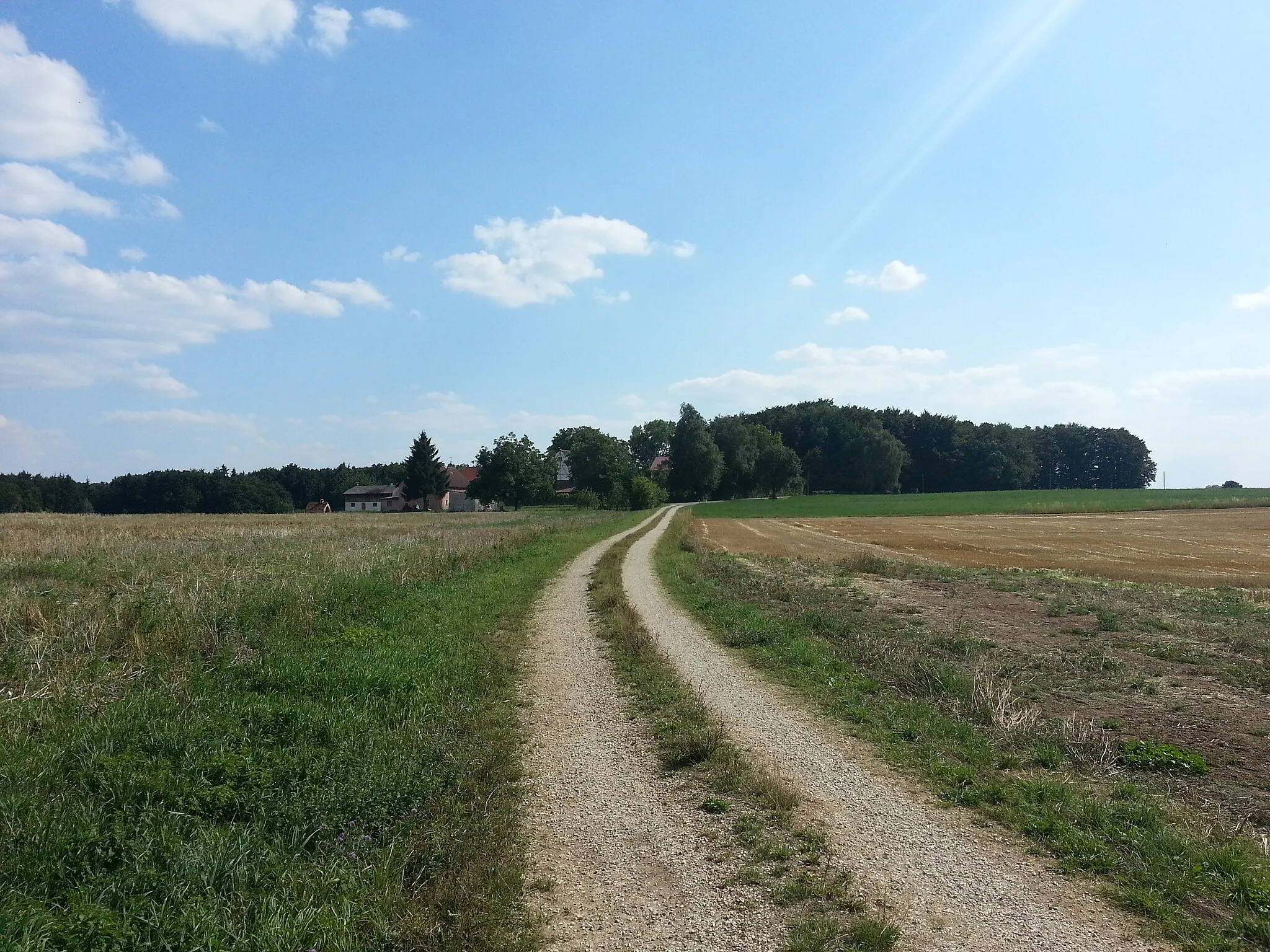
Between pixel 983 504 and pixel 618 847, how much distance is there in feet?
351

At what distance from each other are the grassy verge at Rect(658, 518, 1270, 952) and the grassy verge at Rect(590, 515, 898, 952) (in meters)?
1.77

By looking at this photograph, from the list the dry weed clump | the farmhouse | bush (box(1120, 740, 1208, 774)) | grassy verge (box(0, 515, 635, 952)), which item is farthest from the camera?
the farmhouse

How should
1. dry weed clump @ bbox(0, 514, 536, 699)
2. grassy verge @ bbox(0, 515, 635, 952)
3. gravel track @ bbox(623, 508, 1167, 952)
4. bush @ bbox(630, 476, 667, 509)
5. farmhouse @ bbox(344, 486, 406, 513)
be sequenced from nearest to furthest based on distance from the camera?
grassy verge @ bbox(0, 515, 635, 952) < gravel track @ bbox(623, 508, 1167, 952) < dry weed clump @ bbox(0, 514, 536, 699) < bush @ bbox(630, 476, 667, 509) < farmhouse @ bbox(344, 486, 406, 513)

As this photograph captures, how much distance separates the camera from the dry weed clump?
32.6 feet

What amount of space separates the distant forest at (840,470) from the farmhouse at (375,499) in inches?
457

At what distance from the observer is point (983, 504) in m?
101

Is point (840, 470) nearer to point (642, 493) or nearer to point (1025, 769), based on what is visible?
point (642, 493)

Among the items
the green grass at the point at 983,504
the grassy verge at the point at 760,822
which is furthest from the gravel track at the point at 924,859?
the green grass at the point at 983,504

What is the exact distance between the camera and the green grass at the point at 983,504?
295 ft

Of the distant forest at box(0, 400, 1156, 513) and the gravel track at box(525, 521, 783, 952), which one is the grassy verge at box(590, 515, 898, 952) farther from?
the distant forest at box(0, 400, 1156, 513)

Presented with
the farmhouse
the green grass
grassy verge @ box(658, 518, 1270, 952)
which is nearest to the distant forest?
the farmhouse

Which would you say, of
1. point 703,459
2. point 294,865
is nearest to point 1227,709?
point 294,865

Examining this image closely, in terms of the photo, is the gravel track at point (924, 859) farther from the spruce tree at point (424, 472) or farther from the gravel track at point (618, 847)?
the spruce tree at point (424, 472)

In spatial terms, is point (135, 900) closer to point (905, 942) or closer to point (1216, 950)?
point (905, 942)
